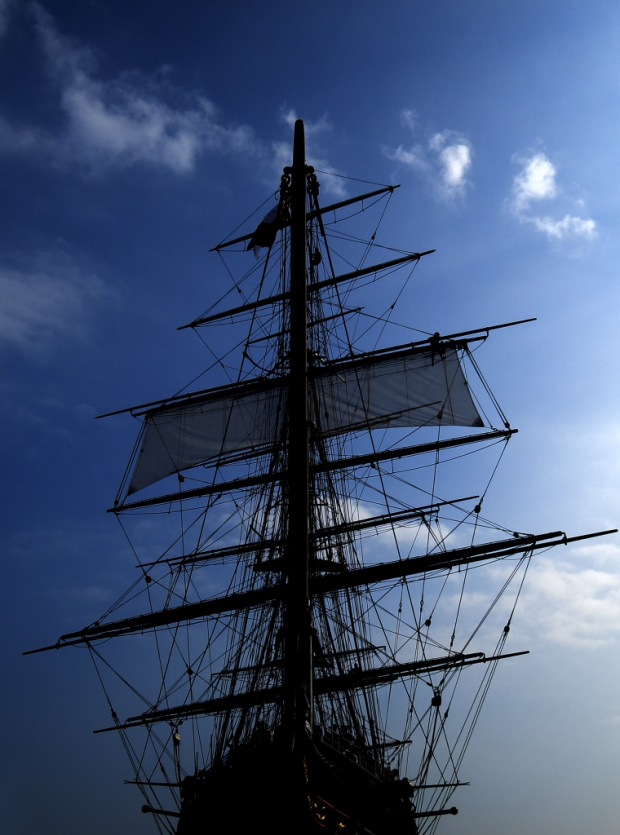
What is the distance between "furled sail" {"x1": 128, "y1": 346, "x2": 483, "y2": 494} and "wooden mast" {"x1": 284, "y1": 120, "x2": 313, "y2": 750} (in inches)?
210

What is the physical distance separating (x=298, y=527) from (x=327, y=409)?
41.4 feet

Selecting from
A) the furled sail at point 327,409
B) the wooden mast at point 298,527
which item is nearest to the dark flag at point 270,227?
the wooden mast at point 298,527

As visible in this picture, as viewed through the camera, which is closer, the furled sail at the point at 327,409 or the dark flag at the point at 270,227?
the dark flag at the point at 270,227

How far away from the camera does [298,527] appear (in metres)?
13.3

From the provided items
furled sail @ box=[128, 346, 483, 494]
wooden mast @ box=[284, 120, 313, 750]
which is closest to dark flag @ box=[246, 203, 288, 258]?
wooden mast @ box=[284, 120, 313, 750]

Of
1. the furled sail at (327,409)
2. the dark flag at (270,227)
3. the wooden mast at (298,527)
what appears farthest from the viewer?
the furled sail at (327,409)

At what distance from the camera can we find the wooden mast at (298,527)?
37.1 feet

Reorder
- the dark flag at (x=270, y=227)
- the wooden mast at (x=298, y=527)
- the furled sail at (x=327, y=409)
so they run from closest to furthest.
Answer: the wooden mast at (x=298, y=527) < the dark flag at (x=270, y=227) < the furled sail at (x=327, y=409)

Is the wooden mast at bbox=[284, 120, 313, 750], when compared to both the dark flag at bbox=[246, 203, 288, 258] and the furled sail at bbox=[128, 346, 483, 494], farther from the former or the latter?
the furled sail at bbox=[128, 346, 483, 494]

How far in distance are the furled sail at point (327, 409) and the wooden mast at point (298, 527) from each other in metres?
5.33

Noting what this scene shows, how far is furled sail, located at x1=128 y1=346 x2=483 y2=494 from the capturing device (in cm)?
2327

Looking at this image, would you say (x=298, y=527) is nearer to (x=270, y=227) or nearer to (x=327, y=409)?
(x=270, y=227)

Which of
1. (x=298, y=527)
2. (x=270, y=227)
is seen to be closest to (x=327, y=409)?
(x=270, y=227)

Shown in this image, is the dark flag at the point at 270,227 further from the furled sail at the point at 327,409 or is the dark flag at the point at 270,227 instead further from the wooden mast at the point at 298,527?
the furled sail at the point at 327,409
